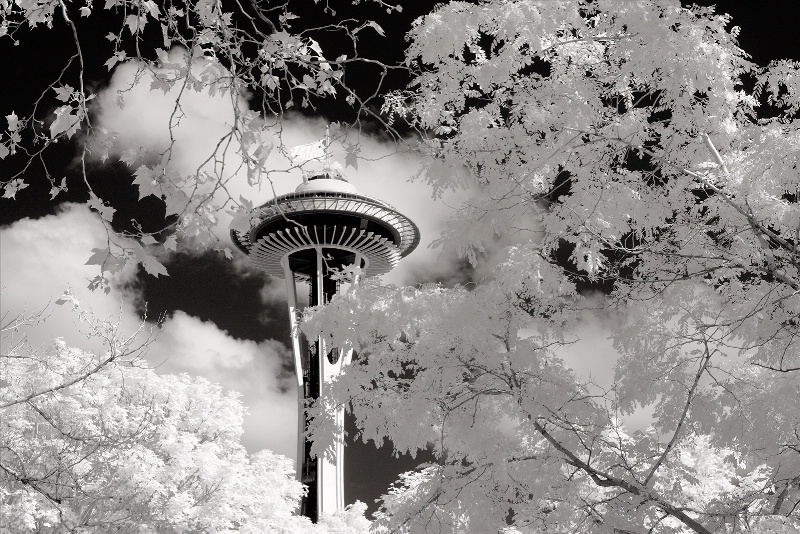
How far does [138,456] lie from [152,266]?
624 inches

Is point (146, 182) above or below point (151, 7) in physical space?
below

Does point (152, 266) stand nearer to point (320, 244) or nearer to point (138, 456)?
point (138, 456)

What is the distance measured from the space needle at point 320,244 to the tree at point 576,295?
29960 mm

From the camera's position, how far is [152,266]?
362cm

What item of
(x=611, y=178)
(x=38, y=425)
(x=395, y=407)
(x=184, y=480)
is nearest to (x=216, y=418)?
(x=184, y=480)

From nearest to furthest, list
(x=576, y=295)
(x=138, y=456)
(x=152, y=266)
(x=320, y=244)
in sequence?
(x=152, y=266), (x=576, y=295), (x=138, y=456), (x=320, y=244)

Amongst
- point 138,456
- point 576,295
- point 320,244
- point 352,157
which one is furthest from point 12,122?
point 320,244

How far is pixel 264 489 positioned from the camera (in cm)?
2125

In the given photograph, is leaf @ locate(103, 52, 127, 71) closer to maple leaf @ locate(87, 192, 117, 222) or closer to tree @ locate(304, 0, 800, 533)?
maple leaf @ locate(87, 192, 117, 222)

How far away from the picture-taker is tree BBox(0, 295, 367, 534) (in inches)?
609

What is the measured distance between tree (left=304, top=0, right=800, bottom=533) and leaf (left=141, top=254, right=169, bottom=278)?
4.48 metres

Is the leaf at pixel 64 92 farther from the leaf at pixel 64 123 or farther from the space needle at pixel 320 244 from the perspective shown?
the space needle at pixel 320 244

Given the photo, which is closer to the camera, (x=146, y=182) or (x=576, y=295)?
(x=146, y=182)

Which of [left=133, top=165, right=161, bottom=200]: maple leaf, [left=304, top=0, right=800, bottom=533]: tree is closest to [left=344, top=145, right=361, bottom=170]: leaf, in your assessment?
[left=133, top=165, right=161, bottom=200]: maple leaf
